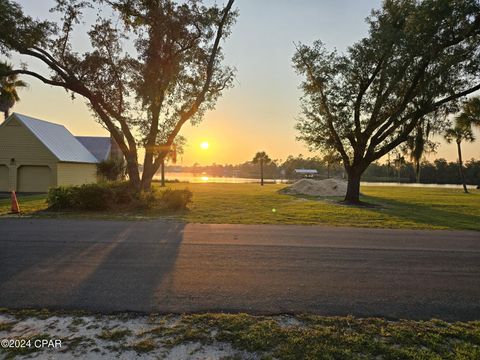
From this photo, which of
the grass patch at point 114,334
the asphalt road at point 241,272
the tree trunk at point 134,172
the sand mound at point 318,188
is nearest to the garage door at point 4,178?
the tree trunk at point 134,172

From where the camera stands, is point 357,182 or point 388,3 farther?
point 357,182

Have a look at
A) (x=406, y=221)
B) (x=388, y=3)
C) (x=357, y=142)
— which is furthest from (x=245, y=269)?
(x=388, y=3)

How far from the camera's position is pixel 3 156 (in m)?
22.8

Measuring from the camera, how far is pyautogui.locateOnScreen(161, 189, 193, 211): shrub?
13.9 m

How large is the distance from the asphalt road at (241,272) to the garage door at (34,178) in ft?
56.1

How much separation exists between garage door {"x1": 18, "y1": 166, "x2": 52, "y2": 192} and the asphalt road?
17.1m

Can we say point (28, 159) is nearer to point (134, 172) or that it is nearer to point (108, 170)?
point (108, 170)

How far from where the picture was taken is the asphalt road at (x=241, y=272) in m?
3.93

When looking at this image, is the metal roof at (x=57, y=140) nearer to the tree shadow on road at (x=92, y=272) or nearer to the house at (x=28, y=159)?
Result: the house at (x=28, y=159)

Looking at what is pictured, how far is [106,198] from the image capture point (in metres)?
12.9

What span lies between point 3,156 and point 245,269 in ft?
83.5

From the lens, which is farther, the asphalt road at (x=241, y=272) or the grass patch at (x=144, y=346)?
the asphalt road at (x=241, y=272)

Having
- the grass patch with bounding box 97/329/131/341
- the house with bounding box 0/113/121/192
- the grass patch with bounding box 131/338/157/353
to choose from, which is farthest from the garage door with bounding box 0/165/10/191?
the grass patch with bounding box 131/338/157/353

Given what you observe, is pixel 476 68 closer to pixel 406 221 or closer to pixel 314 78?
pixel 314 78
